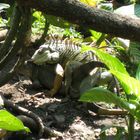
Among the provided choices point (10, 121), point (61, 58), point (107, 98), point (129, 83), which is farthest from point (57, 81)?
point (10, 121)

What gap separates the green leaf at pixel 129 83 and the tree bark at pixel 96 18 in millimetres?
299

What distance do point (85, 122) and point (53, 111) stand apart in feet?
1.13

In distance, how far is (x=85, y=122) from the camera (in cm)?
445

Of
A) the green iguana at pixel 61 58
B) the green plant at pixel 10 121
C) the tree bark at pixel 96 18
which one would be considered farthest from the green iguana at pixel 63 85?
the green plant at pixel 10 121

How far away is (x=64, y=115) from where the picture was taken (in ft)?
14.8

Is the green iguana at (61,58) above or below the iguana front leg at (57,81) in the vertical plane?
above

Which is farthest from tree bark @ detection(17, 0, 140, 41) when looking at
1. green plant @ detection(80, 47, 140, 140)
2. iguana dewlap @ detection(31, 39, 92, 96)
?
iguana dewlap @ detection(31, 39, 92, 96)

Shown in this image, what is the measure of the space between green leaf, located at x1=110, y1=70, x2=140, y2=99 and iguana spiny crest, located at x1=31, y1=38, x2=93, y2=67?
7.43ft

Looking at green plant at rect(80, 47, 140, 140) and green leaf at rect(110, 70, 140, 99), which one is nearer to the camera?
green leaf at rect(110, 70, 140, 99)

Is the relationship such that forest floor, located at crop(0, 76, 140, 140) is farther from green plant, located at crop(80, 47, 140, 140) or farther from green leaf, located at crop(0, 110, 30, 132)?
green leaf, located at crop(0, 110, 30, 132)

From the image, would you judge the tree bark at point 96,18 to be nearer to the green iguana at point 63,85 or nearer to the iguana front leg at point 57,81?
the green iguana at point 63,85

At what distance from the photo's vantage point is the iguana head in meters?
4.80

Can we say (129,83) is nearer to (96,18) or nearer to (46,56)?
(96,18)

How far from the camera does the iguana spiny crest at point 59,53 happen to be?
15.8ft
